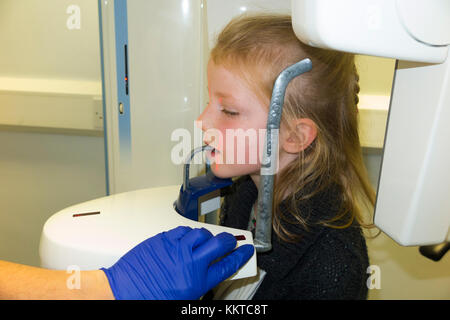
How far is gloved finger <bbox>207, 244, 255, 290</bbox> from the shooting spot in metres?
0.53

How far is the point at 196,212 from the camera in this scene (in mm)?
663

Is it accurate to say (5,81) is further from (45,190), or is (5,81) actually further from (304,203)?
(304,203)

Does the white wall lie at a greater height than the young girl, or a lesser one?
lesser

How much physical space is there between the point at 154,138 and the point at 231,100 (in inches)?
13.3

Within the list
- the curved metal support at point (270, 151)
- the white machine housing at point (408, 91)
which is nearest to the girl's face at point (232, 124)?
the curved metal support at point (270, 151)

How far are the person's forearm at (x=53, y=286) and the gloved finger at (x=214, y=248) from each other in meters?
0.15

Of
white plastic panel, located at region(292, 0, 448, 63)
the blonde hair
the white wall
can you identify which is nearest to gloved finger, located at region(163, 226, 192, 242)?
the blonde hair

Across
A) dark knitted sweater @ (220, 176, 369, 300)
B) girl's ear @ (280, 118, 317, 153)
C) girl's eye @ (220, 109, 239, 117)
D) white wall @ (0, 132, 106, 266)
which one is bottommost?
white wall @ (0, 132, 106, 266)

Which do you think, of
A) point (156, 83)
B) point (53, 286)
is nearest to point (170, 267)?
point (53, 286)

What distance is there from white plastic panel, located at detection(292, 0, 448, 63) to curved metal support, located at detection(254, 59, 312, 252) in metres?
0.17

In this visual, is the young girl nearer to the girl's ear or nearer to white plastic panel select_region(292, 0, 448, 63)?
the girl's ear

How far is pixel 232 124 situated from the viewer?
673 mm

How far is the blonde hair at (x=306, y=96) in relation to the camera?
0.65 metres

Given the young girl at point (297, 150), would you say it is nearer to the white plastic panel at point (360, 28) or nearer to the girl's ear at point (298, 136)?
the girl's ear at point (298, 136)
